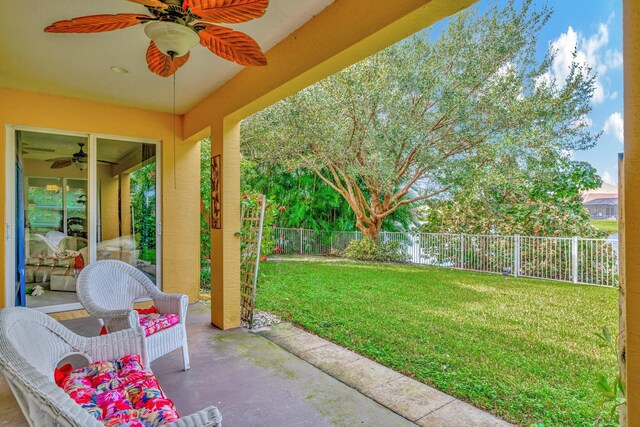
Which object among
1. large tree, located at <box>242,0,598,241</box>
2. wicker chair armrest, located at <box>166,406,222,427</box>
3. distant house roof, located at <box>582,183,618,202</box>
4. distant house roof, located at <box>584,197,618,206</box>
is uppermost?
large tree, located at <box>242,0,598,241</box>

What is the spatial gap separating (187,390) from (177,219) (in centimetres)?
304

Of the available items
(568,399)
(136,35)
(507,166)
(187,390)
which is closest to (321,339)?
(187,390)

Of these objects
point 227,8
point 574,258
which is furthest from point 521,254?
point 227,8

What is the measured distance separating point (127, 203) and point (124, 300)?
228 cm

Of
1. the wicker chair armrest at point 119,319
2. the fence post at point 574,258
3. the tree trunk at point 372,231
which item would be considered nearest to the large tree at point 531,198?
the fence post at point 574,258

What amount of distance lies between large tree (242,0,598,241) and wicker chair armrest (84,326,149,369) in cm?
696

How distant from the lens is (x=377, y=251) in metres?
10.6

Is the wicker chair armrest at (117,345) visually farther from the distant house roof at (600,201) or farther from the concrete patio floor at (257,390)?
the distant house roof at (600,201)

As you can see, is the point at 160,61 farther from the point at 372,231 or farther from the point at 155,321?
the point at 372,231

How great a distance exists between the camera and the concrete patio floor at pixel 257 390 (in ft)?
7.32

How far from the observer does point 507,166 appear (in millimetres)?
7895

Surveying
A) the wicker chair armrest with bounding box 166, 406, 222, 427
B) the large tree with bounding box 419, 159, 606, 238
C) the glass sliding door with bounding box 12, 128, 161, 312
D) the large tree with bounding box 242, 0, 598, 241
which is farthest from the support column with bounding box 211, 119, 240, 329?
the large tree with bounding box 419, 159, 606, 238

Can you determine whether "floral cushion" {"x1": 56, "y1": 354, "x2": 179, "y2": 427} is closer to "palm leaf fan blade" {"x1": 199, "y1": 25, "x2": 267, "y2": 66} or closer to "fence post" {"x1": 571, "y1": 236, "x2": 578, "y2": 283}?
"palm leaf fan blade" {"x1": 199, "y1": 25, "x2": 267, "y2": 66}

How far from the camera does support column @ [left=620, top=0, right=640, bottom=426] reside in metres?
1.19
